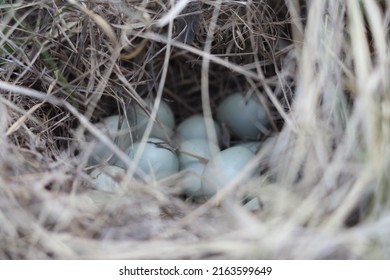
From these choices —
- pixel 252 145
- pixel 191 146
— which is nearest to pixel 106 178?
pixel 191 146

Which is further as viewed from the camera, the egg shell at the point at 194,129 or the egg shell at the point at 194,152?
the egg shell at the point at 194,129

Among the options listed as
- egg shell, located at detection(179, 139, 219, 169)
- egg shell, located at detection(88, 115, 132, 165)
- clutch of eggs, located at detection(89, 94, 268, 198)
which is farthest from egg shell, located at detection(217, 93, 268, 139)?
egg shell, located at detection(88, 115, 132, 165)

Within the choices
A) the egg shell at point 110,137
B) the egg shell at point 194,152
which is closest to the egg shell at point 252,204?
the egg shell at point 194,152

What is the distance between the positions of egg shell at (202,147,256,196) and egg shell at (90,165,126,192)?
0.15 metres

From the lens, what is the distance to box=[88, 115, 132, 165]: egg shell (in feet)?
3.92

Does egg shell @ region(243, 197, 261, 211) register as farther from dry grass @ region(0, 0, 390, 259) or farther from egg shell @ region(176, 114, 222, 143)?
egg shell @ region(176, 114, 222, 143)

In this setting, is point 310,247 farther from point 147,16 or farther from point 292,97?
point 147,16

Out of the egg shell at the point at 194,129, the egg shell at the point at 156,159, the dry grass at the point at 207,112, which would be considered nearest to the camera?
the dry grass at the point at 207,112

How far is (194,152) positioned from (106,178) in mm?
202

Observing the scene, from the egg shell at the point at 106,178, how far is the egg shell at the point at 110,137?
→ 1.0 inches

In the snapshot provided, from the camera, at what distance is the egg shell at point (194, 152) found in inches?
48.5

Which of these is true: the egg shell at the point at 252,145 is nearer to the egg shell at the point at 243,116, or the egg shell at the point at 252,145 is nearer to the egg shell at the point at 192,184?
the egg shell at the point at 243,116

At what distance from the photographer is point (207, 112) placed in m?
1.10

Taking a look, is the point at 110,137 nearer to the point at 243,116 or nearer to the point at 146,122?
Answer: the point at 146,122
